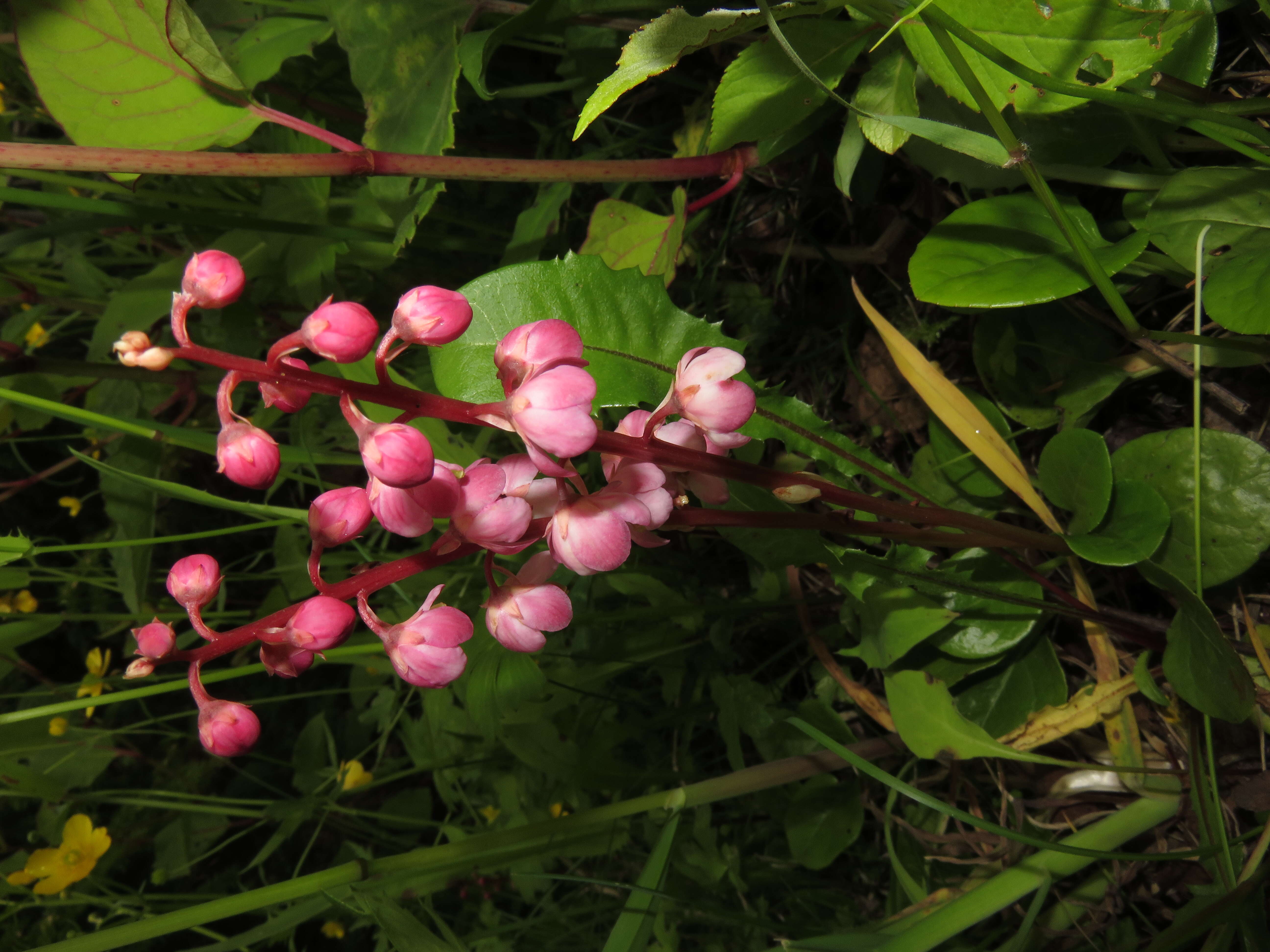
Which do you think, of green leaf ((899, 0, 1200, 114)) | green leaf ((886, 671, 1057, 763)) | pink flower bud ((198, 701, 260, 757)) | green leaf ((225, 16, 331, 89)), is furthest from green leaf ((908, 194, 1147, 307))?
green leaf ((225, 16, 331, 89))

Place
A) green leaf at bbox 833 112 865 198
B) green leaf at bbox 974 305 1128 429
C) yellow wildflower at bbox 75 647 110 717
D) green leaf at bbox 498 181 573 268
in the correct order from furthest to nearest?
yellow wildflower at bbox 75 647 110 717
green leaf at bbox 498 181 573 268
green leaf at bbox 974 305 1128 429
green leaf at bbox 833 112 865 198

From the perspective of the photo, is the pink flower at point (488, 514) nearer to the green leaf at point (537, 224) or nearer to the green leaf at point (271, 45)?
the green leaf at point (537, 224)

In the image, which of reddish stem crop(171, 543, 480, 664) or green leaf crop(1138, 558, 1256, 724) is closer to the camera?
reddish stem crop(171, 543, 480, 664)

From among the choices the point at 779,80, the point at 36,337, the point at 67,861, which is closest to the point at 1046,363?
the point at 779,80

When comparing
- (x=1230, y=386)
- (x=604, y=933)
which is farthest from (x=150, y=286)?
(x=1230, y=386)

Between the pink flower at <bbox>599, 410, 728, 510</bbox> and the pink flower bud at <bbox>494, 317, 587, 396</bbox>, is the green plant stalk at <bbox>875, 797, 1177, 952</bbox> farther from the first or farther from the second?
the pink flower bud at <bbox>494, 317, 587, 396</bbox>

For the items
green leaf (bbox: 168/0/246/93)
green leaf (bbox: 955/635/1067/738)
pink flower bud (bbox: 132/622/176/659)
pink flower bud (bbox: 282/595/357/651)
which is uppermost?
green leaf (bbox: 168/0/246/93)
